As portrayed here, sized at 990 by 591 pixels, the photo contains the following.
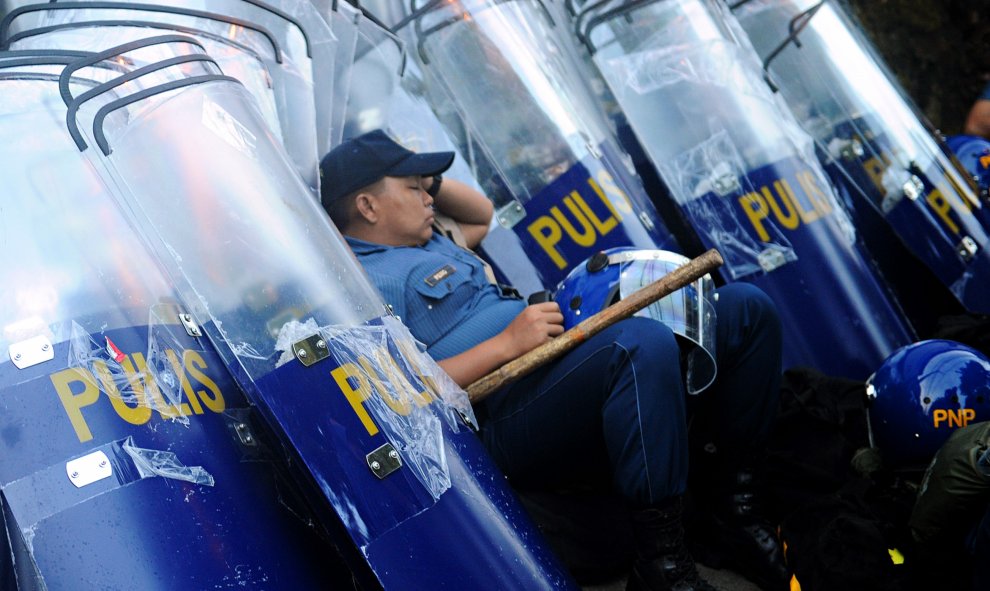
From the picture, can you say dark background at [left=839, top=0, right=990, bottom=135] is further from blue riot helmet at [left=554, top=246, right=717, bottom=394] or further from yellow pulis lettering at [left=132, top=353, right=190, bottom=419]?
yellow pulis lettering at [left=132, top=353, right=190, bottom=419]

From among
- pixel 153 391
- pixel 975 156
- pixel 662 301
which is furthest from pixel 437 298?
pixel 975 156

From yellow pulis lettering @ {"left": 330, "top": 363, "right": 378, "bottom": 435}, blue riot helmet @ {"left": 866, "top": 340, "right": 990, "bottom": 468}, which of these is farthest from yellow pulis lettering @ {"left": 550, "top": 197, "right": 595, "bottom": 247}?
yellow pulis lettering @ {"left": 330, "top": 363, "right": 378, "bottom": 435}

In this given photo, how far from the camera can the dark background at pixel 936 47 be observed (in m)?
6.68

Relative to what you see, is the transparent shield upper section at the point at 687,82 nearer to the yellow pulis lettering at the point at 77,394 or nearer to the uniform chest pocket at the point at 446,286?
the uniform chest pocket at the point at 446,286

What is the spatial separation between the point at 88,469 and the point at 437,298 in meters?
1.18

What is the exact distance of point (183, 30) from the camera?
2727 millimetres

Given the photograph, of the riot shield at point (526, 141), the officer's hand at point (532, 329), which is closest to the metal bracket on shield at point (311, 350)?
the officer's hand at point (532, 329)

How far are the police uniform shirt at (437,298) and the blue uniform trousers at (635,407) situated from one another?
187 mm

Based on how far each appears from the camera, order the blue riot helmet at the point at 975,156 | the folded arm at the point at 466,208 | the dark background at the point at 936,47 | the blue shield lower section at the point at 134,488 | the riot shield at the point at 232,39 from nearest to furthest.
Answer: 1. the blue shield lower section at the point at 134,488
2. the riot shield at the point at 232,39
3. the folded arm at the point at 466,208
4. the blue riot helmet at the point at 975,156
5. the dark background at the point at 936,47

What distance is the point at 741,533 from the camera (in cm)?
300

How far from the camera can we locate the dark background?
263 inches

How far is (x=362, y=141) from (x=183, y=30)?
0.65 meters

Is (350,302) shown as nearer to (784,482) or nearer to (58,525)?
(58,525)

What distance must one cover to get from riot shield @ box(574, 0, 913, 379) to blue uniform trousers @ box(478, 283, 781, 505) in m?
0.76
